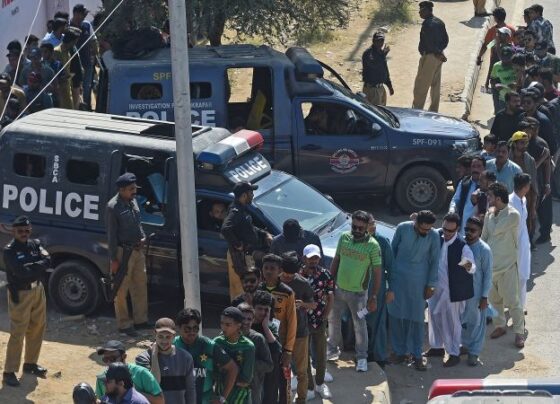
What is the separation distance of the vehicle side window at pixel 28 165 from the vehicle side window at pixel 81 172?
0.94 ft

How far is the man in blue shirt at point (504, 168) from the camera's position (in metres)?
13.7

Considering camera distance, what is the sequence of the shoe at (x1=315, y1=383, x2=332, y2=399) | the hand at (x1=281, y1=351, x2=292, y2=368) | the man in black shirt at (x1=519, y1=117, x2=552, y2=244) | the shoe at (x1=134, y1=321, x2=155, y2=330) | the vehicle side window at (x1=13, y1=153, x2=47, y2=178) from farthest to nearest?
the man in black shirt at (x1=519, y1=117, x2=552, y2=244) → the vehicle side window at (x1=13, y1=153, x2=47, y2=178) → the shoe at (x1=134, y1=321, x2=155, y2=330) → the shoe at (x1=315, y1=383, x2=332, y2=399) → the hand at (x1=281, y1=351, x2=292, y2=368)

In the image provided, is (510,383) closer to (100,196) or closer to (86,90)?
(100,196)

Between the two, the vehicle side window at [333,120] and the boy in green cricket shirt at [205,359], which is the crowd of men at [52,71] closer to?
the vehicle side window at [333,120]

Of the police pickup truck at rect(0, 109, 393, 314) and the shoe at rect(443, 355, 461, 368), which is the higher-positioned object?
the police pickup truck at rect(0, 109, 393, 314)

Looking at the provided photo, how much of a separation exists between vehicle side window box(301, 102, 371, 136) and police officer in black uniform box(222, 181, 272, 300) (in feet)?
11.6

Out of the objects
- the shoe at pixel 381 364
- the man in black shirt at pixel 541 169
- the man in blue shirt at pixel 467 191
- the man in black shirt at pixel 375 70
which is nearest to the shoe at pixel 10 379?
the shoe at pixel 381 364

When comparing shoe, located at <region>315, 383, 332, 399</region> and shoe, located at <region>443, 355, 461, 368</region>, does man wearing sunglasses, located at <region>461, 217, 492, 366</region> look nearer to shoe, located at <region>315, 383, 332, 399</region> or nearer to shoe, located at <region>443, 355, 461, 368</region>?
shoe, located at <region>443, 355, 461, 368</region>

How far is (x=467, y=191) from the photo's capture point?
529 inches

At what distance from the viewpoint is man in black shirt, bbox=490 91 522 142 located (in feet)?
51.0

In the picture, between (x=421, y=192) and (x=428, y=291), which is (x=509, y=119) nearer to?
(x=421, y=192)

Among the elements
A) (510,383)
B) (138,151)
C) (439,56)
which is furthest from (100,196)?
(439,56)

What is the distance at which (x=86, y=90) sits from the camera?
17547mm

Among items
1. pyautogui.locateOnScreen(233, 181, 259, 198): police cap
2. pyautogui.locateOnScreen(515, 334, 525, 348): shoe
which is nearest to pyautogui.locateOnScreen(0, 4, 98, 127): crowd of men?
pyautogui.locateOnScreen(233, 181, 259, 198): police cap
